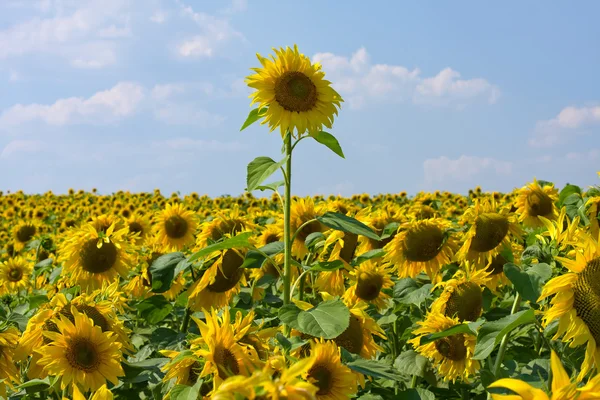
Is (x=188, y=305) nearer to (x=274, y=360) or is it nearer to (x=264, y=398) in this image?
(x=274, y=360)

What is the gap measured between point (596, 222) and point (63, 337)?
328 centimetres

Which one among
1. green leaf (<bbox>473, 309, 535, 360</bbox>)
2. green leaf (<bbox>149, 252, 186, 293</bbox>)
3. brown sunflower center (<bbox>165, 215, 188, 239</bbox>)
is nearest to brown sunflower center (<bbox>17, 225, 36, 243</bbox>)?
brown sunflower center (<bbox>165, 215, 188, 239</bbox>)

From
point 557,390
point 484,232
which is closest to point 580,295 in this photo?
point 557,390

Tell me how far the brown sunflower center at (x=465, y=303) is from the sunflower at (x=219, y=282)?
1.26 metres

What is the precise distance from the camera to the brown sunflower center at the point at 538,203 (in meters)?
6.20

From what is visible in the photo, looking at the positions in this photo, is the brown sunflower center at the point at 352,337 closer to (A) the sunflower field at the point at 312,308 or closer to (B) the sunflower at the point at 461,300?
(A) the sunflower field at the point at 312,308

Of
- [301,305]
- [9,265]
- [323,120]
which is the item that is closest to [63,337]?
[301,305]

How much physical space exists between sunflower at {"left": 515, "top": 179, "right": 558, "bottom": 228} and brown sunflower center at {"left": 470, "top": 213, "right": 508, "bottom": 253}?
4.89 ft

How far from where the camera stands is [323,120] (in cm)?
342

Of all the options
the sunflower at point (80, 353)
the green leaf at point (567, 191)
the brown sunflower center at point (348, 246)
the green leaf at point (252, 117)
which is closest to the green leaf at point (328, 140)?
the green leaf at point (252, 117)

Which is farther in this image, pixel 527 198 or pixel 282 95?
pixel 527 198

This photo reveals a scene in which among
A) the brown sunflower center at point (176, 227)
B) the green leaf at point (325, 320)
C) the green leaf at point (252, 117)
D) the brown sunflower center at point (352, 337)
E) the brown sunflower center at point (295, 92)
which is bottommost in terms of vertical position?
the brown sunflower center at point (352, 337)

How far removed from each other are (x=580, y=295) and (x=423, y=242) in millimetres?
2499

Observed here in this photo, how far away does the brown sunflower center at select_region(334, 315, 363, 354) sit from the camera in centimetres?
301
